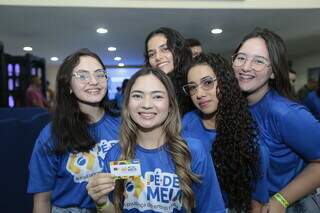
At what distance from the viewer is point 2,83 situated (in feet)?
22.4

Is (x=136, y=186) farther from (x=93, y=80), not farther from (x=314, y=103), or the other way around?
(x=314, y=103)

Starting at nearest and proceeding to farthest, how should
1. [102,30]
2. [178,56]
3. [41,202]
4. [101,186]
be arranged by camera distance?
1. [101,186]
2. [41,202]
3. [178,56]
4. [102,30]

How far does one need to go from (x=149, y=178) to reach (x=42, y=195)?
762 millimetres

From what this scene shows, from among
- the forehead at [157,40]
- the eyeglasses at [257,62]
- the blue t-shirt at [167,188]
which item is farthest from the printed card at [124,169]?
the forehead at [157,40]

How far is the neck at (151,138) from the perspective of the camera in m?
Result: 1.72

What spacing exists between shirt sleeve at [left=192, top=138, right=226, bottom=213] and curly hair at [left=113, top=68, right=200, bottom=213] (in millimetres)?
36

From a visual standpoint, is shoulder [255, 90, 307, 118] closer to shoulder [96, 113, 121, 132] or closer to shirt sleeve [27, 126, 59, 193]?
shoulder [96, 113, 121, 132]

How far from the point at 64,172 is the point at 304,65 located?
1214 cm

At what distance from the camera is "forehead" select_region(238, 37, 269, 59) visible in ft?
5.83

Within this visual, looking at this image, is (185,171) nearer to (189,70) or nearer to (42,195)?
(189,70)

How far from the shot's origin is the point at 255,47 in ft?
5.90

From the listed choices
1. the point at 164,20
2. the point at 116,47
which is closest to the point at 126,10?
the point at 164,20

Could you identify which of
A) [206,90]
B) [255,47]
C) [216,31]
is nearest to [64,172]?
[206,90]

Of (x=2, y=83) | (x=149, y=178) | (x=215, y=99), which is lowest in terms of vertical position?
(x=149, y=178)
